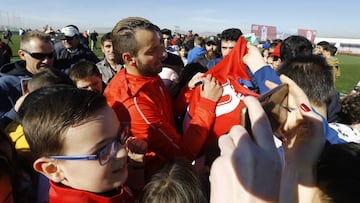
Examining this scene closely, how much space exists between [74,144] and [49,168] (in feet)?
0.56

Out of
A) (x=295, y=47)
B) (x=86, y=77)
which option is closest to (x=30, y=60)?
(x=86, y=77)

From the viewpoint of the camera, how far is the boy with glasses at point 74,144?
133 cm

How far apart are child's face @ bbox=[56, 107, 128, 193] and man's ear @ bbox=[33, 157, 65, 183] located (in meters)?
0.02

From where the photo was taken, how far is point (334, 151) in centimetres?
111

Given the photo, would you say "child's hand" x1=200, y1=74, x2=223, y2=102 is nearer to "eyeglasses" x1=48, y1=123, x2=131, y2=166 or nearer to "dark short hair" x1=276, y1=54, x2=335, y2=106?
"dark short hair" x1=276, y1=54, x2=335, y2=106

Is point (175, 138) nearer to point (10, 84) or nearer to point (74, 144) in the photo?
point (74, 144)

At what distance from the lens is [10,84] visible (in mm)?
3348

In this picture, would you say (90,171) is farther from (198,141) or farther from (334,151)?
(334,151)

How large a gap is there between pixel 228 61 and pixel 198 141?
0.71 metres

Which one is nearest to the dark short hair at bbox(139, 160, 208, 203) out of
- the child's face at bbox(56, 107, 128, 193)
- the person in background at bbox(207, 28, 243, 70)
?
the child's face at bbox(56, 107, 128, 193)

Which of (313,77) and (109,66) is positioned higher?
(313,77)

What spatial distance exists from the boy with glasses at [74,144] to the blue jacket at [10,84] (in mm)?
1849

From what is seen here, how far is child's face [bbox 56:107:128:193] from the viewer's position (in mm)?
1335

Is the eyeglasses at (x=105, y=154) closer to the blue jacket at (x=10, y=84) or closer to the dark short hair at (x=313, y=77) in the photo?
the dark short hair at (x=313, y=77)
